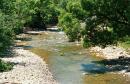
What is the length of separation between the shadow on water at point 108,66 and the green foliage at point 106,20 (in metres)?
2.05

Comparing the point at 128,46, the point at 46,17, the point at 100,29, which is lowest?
the point at 46,17

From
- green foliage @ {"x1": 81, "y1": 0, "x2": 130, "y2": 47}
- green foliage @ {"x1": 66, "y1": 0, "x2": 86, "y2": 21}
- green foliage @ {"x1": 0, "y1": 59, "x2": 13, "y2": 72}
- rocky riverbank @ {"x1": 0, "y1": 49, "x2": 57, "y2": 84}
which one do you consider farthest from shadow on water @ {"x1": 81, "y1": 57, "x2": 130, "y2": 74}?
green foliage @ {"x1": 0, "y1": 59, "x2": 13, "y2": 72}

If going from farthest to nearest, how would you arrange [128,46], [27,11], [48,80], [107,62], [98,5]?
1. [27,11]
2. [128,46]
3. [107,62]
4. [98,5]
5. [48,80]

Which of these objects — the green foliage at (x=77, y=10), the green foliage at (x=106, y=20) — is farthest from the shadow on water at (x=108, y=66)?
the green foliage at (x=77, y=10)

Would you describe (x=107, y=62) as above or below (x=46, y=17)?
above

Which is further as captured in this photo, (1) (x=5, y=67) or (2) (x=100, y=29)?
(2) (x=100, y=29)

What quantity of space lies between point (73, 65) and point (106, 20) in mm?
5725

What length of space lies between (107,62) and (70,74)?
6.61 m

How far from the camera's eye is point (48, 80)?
109 ft

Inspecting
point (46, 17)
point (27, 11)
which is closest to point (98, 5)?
point (27, 11)

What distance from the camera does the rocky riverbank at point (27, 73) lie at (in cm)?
3045

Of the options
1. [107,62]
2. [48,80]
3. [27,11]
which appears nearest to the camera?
[48,80]

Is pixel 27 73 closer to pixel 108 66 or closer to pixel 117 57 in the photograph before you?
pixel 108 66

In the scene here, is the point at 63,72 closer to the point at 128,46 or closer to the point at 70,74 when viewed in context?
the point at 70,74
